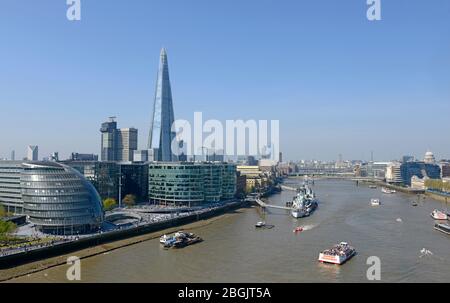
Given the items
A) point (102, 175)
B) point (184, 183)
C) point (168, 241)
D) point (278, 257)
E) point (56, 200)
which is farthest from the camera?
point (184, 183)

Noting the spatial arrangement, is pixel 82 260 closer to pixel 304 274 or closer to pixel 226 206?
pixel 304 274

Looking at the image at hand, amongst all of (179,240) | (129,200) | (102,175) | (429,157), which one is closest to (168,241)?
(179,240)

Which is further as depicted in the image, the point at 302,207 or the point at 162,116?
the point at 162,116

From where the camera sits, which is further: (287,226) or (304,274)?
(287,226)

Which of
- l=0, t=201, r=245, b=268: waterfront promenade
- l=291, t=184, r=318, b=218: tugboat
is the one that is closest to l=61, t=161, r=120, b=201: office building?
l=0, t=201, r=245, b=268: waterfront promenade

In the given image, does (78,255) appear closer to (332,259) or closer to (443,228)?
(332,259)

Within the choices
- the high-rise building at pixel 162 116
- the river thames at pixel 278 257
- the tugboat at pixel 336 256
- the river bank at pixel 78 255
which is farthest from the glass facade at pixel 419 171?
the tugboat at pixel 336 256
